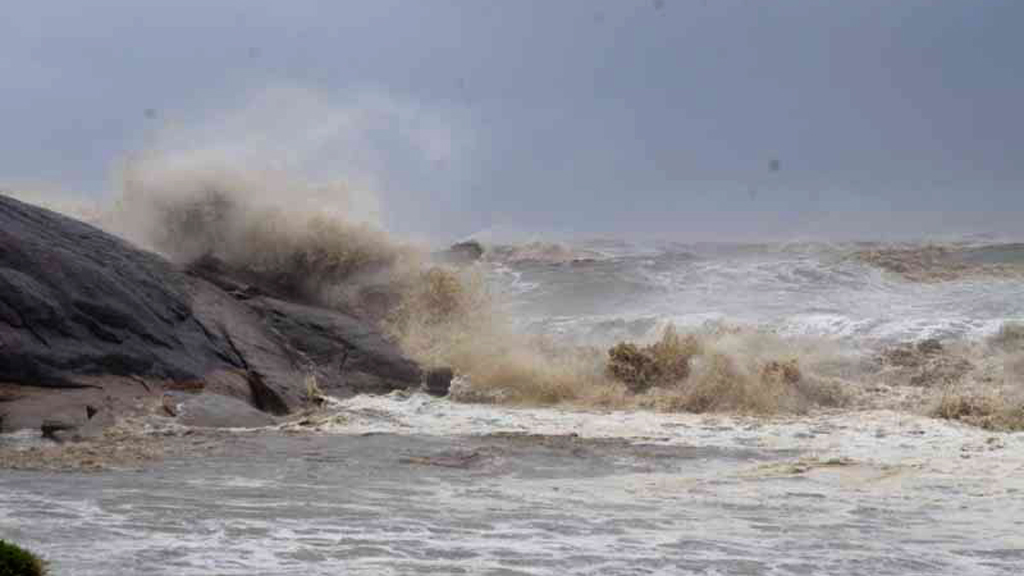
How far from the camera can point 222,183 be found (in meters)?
17.7

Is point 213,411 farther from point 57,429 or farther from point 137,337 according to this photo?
point 57,429

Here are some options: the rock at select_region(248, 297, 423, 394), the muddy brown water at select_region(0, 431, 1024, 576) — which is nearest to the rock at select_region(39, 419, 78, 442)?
the muddy brown water at select_region(0, 431, 1024, 576)

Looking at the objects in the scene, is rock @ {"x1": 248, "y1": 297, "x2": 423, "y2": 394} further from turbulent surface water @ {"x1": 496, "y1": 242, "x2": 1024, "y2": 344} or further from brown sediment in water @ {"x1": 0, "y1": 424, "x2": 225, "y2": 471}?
turbulent surface water @ {"x1": 496, "y1": 242, "x2": 1024, "y2": 344}

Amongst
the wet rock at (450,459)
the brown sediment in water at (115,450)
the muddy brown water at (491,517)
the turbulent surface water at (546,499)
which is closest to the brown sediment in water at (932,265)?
the turbulent surface water at (546,499)

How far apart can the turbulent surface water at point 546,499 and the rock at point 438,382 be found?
0.57 m

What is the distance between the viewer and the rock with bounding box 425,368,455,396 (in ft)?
46.0

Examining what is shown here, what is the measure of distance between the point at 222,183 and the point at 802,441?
33.3ft

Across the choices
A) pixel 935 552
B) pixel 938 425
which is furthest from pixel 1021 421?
pixel 935 552

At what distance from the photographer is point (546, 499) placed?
773cm

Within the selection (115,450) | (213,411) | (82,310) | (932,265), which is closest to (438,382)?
(213,411)

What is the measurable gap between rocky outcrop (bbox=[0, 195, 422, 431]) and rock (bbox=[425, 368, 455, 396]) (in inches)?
6.4

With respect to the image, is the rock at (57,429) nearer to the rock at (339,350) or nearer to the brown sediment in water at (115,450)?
the brown sediment in water at (115,450)

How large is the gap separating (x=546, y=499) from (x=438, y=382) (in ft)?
21.1

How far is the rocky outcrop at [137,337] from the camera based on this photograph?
35.2ft
